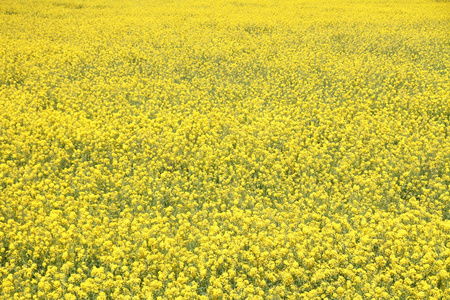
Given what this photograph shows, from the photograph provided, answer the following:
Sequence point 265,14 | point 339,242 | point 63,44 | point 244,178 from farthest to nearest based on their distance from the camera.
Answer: point 265,14
point 63,44
point 244,178
point 339,242

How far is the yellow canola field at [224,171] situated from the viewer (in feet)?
15.8

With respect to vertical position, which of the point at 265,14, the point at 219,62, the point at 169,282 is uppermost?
the point at 265,14

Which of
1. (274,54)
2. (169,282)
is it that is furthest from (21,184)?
(274,54)

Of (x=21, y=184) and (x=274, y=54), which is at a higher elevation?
(x=274, y=54)

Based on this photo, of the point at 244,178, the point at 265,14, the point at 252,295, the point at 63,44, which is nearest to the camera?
the point at 252,295

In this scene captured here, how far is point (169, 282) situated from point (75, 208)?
204cm

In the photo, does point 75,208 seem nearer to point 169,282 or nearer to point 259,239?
point 169,282

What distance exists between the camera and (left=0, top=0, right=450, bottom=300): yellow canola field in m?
4.82

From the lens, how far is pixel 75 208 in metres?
6.09

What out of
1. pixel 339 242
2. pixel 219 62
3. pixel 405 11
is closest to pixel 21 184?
pixel 339 242

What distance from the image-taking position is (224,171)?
7.15 meters

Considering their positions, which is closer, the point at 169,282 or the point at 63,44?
the point at 169,282

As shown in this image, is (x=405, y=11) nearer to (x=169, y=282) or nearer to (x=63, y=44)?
(x=63, y=44)

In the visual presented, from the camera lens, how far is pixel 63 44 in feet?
51.0
